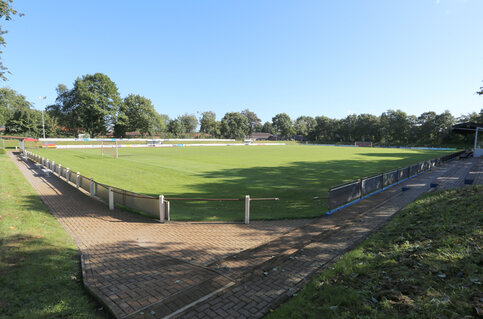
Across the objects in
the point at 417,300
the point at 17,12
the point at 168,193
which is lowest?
the point at 168,193

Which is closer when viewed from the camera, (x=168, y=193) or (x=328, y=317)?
(x=328, y=317)

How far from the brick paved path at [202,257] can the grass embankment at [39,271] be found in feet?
0.96

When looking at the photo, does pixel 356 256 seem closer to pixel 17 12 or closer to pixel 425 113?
pixel 17 12

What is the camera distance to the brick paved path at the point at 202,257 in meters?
4.20

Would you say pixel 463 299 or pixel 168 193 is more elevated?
pixel 463 299

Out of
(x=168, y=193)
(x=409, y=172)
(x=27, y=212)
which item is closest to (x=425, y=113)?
(x=409, y=172)

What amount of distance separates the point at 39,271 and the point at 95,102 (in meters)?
74.5

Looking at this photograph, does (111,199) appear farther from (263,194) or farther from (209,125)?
(209,125)

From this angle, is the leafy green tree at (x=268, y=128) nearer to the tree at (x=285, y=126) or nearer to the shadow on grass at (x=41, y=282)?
the tree at (x=285, y=126)

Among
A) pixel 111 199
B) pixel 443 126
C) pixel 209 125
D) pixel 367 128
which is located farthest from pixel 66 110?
pixel 443 126

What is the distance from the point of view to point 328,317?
3527 millimetres

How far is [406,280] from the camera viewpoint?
4031mm

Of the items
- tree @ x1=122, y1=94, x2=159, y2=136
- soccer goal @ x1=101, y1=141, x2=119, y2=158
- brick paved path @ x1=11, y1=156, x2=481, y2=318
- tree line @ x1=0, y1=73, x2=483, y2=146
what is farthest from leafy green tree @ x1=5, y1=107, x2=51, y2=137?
brick paved path @ x1=11, y1=156, x2=481, y2=318

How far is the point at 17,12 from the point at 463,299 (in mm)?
17201
